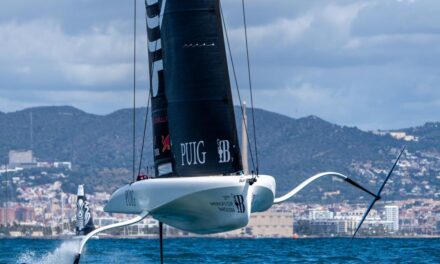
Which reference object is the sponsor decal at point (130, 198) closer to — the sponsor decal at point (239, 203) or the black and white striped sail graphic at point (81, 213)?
the sponsor decal at point (239, 203)

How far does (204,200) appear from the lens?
28031mm

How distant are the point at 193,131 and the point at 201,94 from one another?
28.6 inches

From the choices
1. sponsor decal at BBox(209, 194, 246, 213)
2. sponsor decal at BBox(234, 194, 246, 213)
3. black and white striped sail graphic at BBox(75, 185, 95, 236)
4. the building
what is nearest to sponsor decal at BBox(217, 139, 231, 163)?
sponsor decal at BBox(209, 194, 246, 213)

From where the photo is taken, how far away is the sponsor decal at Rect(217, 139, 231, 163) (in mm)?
28859

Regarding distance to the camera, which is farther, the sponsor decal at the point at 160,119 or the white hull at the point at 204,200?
the sponsor decal at the point at 160,119

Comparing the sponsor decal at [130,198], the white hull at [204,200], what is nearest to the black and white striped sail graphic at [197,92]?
the white hull at [204,200]

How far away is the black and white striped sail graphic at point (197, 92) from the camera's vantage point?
2897cm

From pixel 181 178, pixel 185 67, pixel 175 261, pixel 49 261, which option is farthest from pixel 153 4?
pixel 175 261

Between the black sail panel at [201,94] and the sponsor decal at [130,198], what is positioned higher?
the black sail panel at [201,94]

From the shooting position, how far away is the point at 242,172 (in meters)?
28.5

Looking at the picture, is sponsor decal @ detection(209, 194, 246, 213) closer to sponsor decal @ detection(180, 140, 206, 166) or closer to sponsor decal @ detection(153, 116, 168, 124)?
sponsor decal @ detection(180, 140, 206, 166)

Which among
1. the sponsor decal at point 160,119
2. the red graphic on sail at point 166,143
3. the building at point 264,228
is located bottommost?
the red graphic on sail at point 166,143

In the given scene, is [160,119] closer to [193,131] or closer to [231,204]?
[193,131]

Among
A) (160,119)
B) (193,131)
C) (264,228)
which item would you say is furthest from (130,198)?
(264,228)
